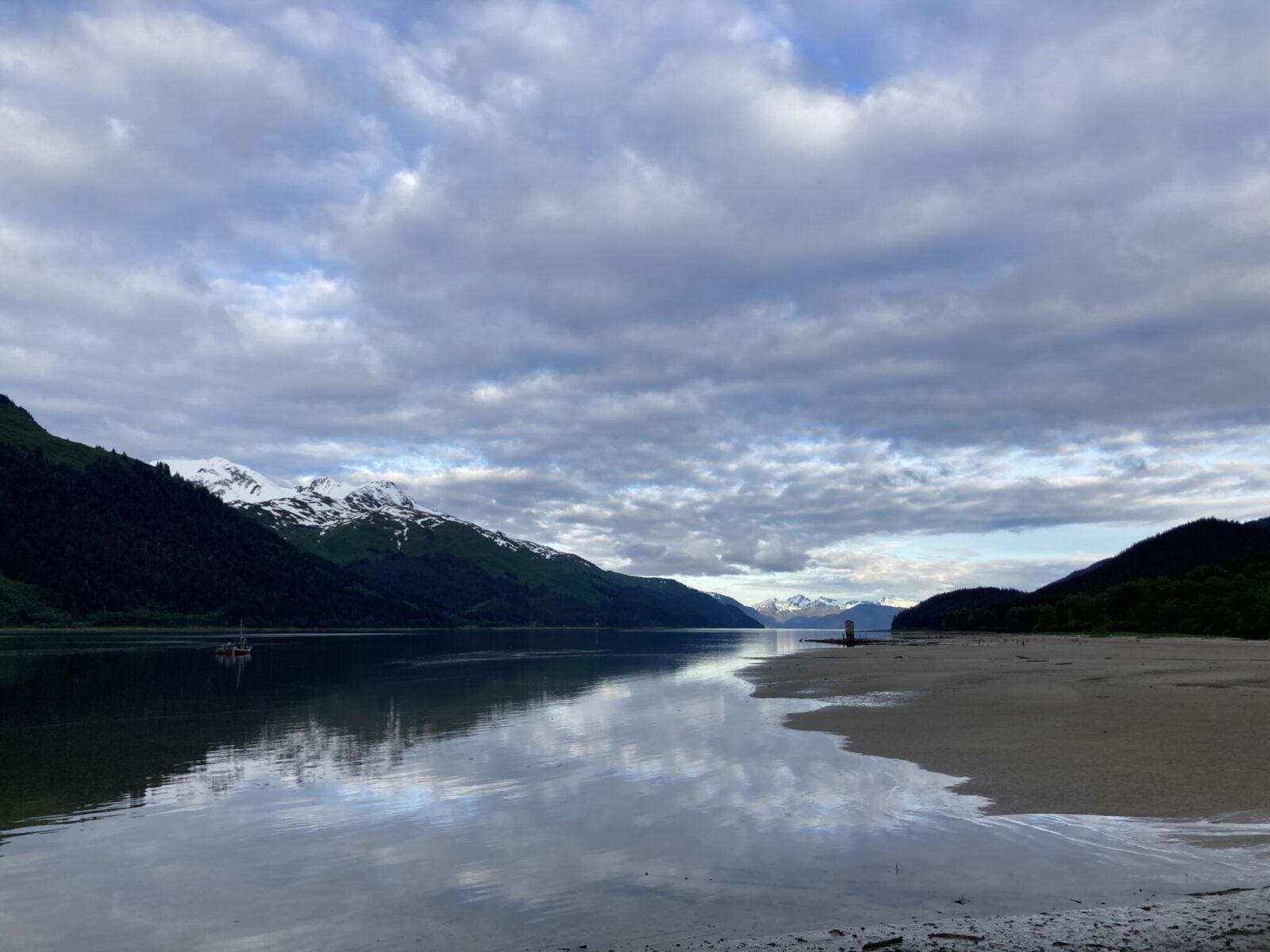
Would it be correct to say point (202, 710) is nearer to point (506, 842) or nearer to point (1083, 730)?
point (506, 842)

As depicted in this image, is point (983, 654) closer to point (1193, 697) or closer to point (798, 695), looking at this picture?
point (798, 695)

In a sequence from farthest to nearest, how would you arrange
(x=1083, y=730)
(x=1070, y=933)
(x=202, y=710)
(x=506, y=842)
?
(x=202, y=710) → (x=1083, y=730) → (x=506, y=842) → (x=1070, y=933)

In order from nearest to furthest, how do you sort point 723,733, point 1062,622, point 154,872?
point 154,872 → point 723,733 → point 1062,622

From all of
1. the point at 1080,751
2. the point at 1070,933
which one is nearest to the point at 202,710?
the point at 1080,751

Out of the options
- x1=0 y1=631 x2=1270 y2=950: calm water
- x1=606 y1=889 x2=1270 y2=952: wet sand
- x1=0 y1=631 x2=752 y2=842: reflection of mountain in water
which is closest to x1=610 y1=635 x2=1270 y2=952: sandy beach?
x1=606 y1=889 x2=1270 y2=952: wet sand

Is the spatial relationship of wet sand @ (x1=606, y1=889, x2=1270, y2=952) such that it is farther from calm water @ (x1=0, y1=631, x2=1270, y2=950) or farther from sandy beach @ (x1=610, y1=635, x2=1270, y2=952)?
calm water @ (x1=0, y1=631, x2=1270, y2=950)

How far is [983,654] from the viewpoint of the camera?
283ft

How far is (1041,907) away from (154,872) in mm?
16049

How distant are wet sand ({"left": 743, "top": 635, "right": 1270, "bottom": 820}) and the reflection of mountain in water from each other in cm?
1828

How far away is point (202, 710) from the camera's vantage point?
150ft

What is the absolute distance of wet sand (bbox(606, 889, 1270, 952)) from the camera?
32.1ft

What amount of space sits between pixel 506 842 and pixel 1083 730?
67.1 feet

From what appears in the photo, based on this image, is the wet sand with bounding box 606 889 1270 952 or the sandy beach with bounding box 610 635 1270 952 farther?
the sandy beach with bounding box 610 635 1270 952

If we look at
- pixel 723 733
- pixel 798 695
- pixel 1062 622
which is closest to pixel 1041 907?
pixel 723 733
